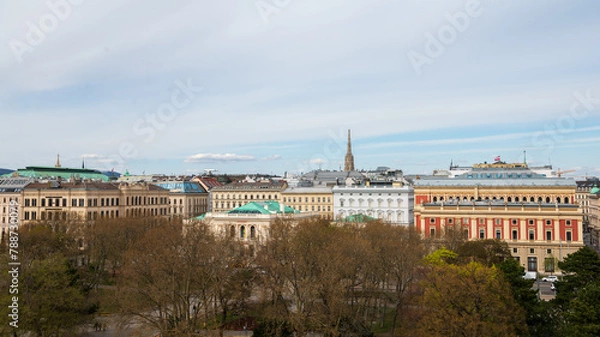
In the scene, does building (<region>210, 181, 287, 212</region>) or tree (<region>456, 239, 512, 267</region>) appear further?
building (<region>210, 181, 287, 212</region>)

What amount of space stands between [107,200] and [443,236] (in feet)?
214

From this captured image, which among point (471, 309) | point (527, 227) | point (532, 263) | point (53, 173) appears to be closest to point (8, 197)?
point (53, 173)

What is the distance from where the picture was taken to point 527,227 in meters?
76.4

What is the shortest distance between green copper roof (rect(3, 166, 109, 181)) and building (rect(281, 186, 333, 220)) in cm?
5215

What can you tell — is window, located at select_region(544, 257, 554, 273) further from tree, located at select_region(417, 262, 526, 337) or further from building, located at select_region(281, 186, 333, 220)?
building, located at select_region(281, 186, 333, 220)

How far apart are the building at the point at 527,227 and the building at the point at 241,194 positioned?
172ft

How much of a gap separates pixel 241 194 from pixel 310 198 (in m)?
21.7

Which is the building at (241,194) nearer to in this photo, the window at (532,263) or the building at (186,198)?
the building at (186,198)

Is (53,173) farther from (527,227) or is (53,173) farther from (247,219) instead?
(527,227)

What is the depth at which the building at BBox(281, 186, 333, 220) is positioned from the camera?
368 ft

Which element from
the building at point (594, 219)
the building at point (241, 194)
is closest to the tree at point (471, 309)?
the building at point (594, 219)

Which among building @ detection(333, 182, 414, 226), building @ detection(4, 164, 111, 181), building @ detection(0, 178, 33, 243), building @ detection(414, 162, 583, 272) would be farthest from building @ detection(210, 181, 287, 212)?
A: building @ detection(0, 178, 33, 243)

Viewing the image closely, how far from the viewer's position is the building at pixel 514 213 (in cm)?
7475

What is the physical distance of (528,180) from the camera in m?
91.5
